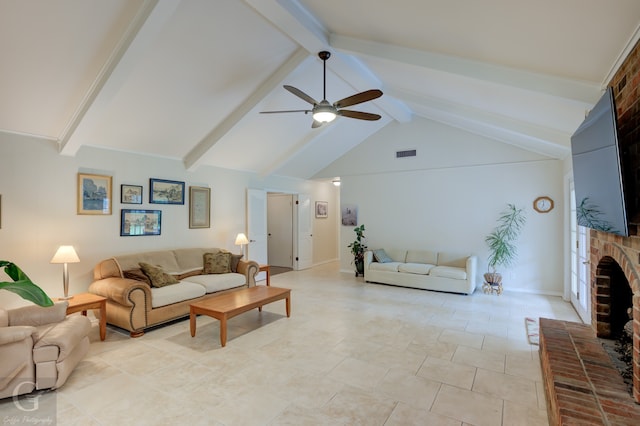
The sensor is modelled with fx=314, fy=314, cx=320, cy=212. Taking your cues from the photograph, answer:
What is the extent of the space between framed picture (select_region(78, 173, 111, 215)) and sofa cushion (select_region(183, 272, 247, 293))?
160 cm

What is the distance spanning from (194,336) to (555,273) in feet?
19.7

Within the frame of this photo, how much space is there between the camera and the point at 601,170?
6.73 feet

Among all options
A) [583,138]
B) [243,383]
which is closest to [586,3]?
[583,138]

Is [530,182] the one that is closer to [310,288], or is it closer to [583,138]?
[583,138]

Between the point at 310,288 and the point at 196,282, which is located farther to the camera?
the point at 310,288

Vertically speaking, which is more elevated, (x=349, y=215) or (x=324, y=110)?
(x=324, y=110)

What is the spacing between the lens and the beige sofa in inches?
146

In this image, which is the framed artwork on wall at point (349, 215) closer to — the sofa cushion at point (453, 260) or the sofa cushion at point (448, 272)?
the sofa cushion at point (453, 260)

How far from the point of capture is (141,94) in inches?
152

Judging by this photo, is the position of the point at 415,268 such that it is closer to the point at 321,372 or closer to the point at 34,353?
the point at 321,372

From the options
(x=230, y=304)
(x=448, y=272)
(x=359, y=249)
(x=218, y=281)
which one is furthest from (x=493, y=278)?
(x=218, y=281)

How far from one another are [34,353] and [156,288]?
1710 millimetres

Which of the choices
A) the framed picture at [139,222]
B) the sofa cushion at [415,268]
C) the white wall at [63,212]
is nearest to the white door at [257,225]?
the white wall at [63,212]

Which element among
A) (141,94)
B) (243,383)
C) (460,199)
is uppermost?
(141,94)
